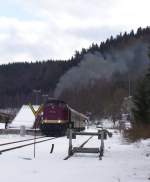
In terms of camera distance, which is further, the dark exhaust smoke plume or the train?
the dark exhaust smoke plume

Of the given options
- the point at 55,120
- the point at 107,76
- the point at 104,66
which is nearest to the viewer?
the point at 55,120

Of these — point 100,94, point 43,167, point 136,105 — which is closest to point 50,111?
point 136,105

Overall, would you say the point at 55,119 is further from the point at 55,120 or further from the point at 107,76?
the point at 107,76

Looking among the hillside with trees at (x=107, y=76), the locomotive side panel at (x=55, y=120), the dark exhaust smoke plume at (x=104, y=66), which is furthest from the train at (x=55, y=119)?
the dark exhaust smoke plume at (x=104, y=66)

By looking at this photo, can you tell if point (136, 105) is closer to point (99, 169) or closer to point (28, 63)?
point (99, 169)

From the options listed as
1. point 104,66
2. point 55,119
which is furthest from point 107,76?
point 55,119

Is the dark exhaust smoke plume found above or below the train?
above

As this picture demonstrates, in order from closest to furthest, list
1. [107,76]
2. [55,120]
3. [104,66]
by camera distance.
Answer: [55,120]
[104,66]
[107,76]

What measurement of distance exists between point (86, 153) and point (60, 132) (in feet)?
98.7

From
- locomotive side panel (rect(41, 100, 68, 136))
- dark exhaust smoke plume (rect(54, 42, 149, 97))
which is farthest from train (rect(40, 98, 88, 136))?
dark exhaust smoke plume (rect(54, 42, 149, 97))

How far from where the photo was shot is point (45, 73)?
193m

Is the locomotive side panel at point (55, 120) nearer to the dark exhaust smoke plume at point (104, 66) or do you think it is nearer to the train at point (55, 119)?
the train at point (55, 119)

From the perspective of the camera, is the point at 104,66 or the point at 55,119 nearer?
the point at 55,119

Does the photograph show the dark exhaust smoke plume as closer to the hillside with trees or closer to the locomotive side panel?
the hillside with trees
